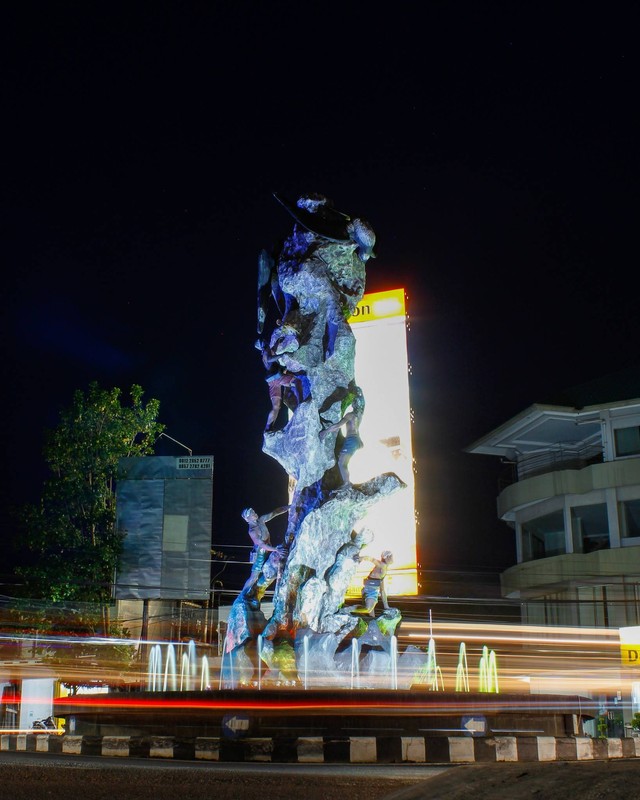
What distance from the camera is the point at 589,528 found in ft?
109

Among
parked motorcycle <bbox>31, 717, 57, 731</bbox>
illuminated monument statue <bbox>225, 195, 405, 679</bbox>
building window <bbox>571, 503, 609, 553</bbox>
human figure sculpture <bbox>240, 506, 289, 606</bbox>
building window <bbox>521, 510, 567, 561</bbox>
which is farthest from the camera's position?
building window <bbox>521, 510, 567, 561</bbox>

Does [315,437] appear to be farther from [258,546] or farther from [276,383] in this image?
[258,546]

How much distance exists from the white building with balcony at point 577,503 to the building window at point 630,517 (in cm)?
3

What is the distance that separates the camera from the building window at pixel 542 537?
114ft

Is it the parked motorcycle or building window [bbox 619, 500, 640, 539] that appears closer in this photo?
the parked motorcycle

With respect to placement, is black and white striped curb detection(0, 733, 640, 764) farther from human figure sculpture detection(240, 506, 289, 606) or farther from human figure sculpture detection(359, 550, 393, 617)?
human figure sculpture detection(359, 550, 393, 617)

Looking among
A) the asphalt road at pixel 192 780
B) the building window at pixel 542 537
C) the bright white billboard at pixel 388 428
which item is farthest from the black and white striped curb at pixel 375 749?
the building window at pixel 542 537

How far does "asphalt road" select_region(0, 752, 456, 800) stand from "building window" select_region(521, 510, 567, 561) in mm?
27470

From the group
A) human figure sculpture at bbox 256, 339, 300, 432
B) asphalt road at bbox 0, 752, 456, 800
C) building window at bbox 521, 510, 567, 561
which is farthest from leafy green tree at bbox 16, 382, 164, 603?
building window at bbox 521, 510, 567, 561

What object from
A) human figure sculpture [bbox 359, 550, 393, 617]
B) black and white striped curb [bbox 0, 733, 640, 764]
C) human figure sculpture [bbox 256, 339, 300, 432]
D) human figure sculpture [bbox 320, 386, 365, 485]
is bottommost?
black and white striped curb [bbox 0, 733, 640, 764]

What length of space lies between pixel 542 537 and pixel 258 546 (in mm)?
22659

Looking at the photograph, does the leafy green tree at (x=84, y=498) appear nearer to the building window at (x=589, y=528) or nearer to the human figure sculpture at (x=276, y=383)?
the human figure sculpture at (x=276, y=383)

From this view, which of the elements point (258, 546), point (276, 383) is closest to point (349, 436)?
point (276, 383)

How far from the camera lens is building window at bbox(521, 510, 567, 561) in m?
34.8
